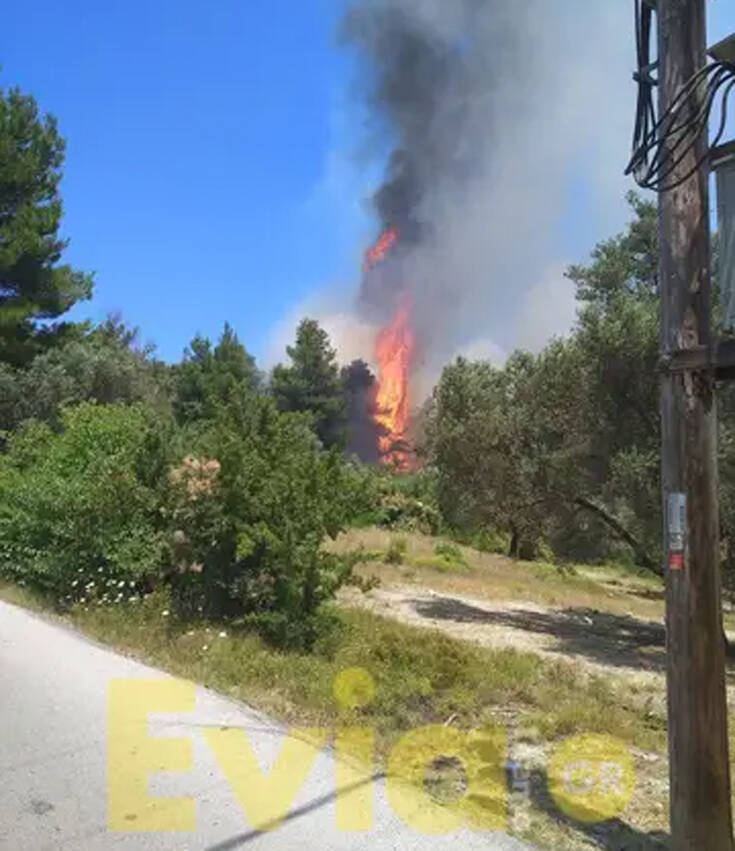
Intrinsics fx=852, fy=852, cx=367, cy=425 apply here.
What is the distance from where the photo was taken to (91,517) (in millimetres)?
10398

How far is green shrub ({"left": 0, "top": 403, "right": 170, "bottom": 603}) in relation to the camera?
10.2m

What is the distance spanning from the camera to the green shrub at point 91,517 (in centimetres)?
1021

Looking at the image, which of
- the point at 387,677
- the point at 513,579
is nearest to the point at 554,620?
the point at 513,579

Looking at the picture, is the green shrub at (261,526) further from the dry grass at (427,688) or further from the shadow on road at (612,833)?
the shadow on road at (612,833)

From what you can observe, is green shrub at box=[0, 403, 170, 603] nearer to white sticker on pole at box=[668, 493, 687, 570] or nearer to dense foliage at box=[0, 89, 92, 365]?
white sticker on pole at box=[668, 493, 687, 570]

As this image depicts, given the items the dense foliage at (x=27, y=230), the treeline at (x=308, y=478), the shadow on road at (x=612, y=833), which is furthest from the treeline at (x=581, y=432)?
the dense foliage at (x=27, y=230)

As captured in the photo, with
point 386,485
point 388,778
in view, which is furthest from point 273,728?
point 386,485

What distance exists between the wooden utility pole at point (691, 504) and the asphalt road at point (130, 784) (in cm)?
98

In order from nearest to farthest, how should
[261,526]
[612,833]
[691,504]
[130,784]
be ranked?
[691,504] → [612,833] → [130,784] → [261,526]

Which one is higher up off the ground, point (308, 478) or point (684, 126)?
point (684, 126)

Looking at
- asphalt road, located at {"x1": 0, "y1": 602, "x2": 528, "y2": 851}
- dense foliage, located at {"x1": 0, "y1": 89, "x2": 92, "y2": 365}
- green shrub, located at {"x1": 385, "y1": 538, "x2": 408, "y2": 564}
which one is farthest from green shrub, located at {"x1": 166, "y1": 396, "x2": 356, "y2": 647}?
dense foliage, located at {"x1": 0, "y1": 89, "x2": 92, "y2": 365}

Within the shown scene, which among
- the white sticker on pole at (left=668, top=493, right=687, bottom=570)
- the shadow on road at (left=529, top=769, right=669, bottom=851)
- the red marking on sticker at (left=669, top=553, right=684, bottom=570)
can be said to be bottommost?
the shadow on road at (left=529, top=769, right=669, bottom=851)

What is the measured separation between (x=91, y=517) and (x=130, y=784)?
234 inches

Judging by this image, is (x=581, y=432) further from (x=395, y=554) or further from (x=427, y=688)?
(x=395, y=554)
